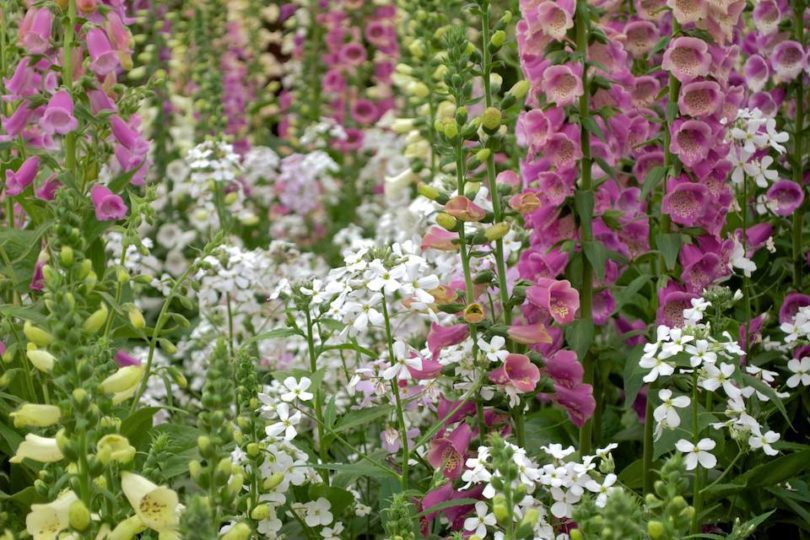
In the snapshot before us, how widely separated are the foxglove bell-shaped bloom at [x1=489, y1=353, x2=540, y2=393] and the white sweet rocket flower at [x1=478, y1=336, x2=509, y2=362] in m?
0.03

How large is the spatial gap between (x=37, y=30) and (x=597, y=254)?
1.55 m

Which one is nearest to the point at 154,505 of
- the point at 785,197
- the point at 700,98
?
the point at 700,98

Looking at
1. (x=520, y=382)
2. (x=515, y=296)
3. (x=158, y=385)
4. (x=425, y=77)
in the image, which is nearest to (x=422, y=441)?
(x=520, y=382)

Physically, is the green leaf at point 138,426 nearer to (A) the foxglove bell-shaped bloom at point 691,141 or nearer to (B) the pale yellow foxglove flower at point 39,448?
(B) the pale yellow foxglove flower at point 39,448

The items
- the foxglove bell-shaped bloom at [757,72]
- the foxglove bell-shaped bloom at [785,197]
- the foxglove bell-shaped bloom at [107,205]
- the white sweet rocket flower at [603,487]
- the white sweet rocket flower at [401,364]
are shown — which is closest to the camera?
the white sweet rocket flower at [603,487]

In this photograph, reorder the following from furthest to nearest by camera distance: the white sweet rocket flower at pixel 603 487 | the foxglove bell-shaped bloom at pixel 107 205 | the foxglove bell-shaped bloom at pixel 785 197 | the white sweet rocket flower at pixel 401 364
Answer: the foxglove bell-shaped bloom at pixel 785 197
the foxglove bell-shaped bloom at pixel 107 205
the white sweet rocket flower at pixel 401 364
the white sweet rocket flower at pixel 603 487

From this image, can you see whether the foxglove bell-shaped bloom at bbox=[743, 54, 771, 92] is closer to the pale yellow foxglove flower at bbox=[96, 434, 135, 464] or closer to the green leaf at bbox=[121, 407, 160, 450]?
the green leaf at bbox=[121, 407, 160, 450]

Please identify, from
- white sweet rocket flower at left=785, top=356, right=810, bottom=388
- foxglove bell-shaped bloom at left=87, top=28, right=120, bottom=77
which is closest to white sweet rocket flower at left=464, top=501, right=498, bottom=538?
white sweet rocket flower at left=785, top=356, right=810, bottom=388

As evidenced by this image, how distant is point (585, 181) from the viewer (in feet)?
9.82

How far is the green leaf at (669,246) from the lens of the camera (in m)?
2.90

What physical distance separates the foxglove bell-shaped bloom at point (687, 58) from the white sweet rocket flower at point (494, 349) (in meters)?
0.93

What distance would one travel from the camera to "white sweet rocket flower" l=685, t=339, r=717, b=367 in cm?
230

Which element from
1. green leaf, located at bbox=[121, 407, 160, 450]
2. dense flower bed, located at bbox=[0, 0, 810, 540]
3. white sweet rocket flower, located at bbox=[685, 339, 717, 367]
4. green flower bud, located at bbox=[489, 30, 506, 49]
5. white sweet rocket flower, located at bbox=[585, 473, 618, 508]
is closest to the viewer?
dense flower bed, located at bbox=[0, 0, 810, 540]

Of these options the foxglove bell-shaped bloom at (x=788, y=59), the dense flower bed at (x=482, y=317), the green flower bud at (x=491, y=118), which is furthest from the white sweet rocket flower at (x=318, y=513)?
the foxglove bell-shaped bloom at (x=788, y=59)
